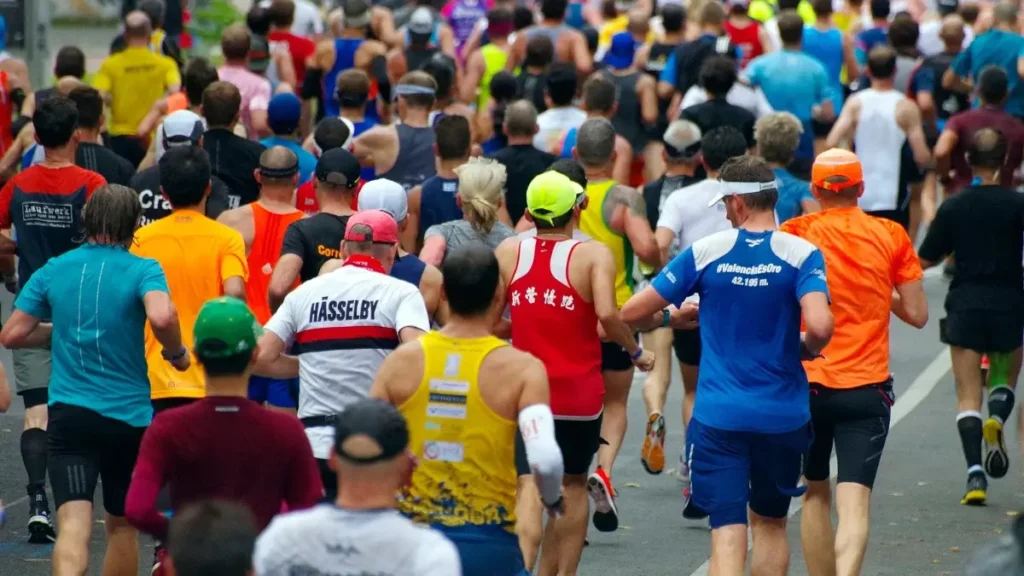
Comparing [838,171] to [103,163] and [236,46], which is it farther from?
[236,46]

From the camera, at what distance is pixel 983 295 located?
34.4 feet

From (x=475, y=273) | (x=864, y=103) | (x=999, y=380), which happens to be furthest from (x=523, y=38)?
(x=475, y=273)

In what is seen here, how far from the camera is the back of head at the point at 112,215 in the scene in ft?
24.3

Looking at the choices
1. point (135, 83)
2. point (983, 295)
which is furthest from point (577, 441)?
point (135, 83)

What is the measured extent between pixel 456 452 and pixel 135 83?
1015 centimetres

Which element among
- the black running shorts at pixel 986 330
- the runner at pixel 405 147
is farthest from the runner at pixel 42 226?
the black running shorts at pixel 986 330

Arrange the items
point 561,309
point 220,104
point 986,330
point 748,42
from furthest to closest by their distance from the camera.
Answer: point 748,42
point 220,104
point 986,330
point 561,309

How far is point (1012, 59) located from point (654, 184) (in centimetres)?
749

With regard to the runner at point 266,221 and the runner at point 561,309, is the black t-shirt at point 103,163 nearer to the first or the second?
the runner at point 266,221

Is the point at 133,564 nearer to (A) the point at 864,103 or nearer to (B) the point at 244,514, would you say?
(B) the point at 244,514

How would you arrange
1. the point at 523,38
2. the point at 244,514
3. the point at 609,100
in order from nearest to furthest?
the point at 244,514 < the point at 609,100 < the point at 523,38

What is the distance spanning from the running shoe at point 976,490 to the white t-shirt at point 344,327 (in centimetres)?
463

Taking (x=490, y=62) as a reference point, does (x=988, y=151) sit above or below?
above

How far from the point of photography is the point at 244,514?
4.39 metres
